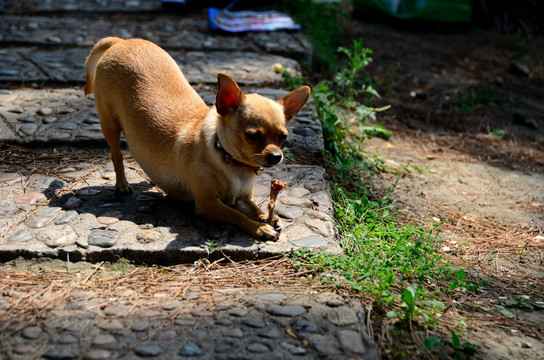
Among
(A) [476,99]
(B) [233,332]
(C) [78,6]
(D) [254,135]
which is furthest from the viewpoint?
(C) [78,6]

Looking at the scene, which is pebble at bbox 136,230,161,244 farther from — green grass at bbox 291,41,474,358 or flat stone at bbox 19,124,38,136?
flat stone at bbox 19,124,38,136

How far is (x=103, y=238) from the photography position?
3262 millimetres

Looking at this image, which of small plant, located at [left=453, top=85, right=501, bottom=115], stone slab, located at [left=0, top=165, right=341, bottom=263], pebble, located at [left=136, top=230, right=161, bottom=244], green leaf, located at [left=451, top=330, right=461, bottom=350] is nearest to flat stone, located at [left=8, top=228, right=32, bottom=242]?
stone slab, located at [left=0, top=165, right=341, bottom=263]

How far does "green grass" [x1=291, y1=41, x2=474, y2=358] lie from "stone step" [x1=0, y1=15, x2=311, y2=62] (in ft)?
9.63

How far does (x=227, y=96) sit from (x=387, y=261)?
1.38m

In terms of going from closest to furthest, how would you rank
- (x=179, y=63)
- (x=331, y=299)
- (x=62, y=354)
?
(x=62, y=354) → (x=331, y=299) → (x=179, y=63)

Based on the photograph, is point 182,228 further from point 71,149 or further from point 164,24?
point 164,24

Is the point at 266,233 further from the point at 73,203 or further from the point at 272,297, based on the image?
the point at 73,203

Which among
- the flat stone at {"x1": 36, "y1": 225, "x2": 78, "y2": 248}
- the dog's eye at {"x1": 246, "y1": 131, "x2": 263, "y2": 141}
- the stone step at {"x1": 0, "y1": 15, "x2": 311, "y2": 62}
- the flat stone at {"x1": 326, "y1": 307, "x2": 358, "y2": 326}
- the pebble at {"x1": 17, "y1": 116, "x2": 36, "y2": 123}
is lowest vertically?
the flat stone at {"x1": 36, "y1": 225, "x2": 78, "y2": 248}

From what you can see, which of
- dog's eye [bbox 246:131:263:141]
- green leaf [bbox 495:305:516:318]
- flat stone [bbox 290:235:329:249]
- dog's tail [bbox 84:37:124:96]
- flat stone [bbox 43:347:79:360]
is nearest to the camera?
flat stone [bbox 43:347:79:360]

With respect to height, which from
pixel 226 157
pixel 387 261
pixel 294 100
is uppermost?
pixel 294 100

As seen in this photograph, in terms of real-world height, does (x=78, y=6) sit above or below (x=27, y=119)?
above

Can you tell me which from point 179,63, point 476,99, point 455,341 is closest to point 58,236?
point 455,341

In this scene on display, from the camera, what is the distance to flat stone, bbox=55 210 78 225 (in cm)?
341
